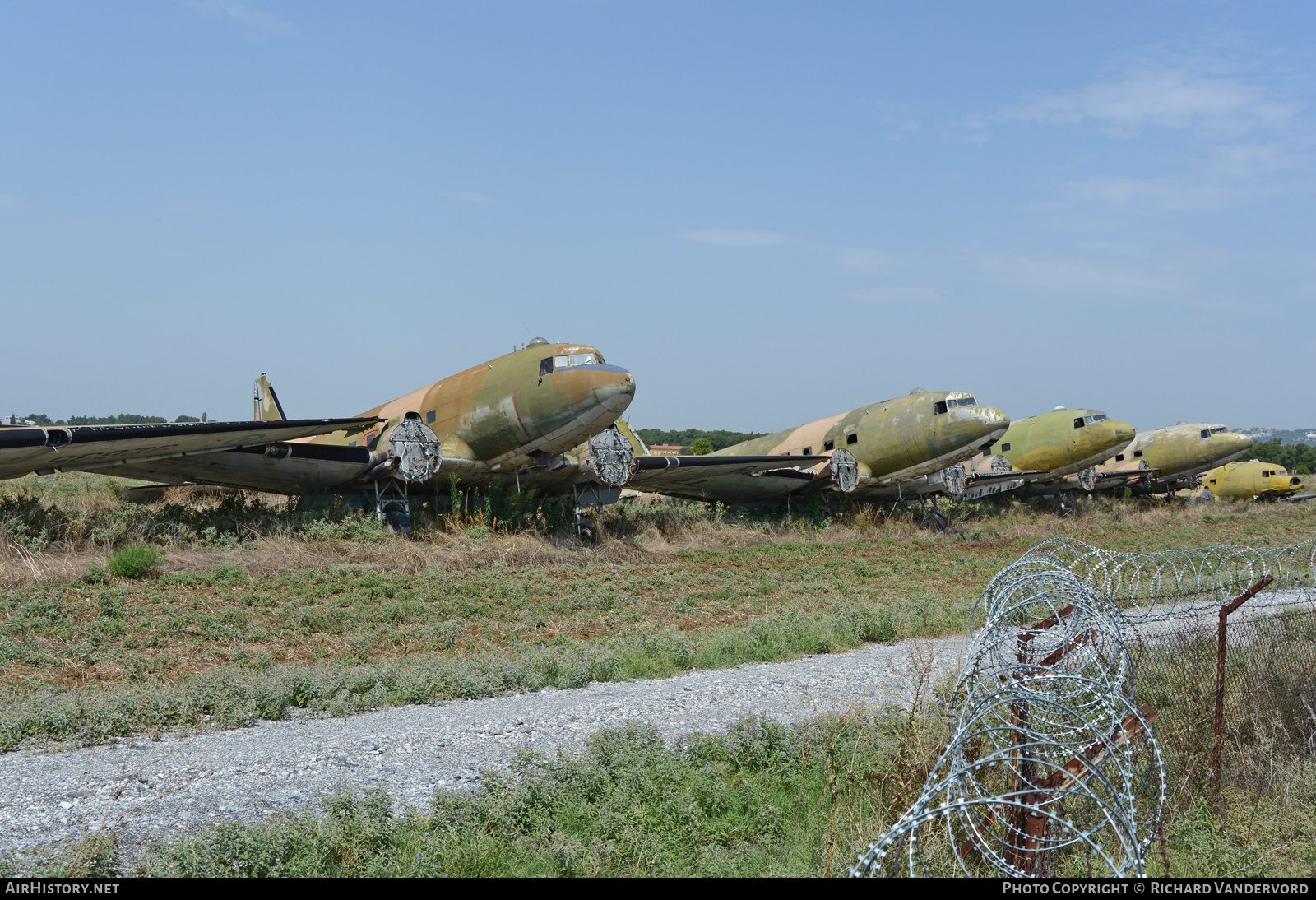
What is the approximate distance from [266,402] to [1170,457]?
40.7 m

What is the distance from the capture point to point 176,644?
1178cm

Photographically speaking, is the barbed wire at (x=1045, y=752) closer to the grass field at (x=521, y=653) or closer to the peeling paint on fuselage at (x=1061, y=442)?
the grass field at (x=521, y=653)

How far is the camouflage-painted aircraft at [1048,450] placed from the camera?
116 ft

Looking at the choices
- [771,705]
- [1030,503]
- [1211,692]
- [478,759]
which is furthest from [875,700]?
[1030,503]

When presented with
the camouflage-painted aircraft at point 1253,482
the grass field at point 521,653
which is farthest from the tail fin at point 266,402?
the camouflage-painted aircraft at point 1253,482

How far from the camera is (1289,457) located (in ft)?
277

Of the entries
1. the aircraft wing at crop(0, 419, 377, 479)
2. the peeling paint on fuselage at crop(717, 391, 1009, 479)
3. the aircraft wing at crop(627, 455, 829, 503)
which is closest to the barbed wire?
the aircraft wing at crop(0, 419, 377, 479)

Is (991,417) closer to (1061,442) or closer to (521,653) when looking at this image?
(1061,442)

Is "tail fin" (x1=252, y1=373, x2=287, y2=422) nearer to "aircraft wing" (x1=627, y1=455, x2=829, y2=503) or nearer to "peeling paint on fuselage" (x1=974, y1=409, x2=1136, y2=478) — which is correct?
"aircraft wing" (x1=627, y1=455, x2=829, y2=503)

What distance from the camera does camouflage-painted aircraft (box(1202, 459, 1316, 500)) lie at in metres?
45.3

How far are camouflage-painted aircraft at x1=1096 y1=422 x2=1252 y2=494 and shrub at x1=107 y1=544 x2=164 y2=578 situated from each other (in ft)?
132

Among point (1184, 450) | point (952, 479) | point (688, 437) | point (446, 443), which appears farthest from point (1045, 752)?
point (688, 437)
